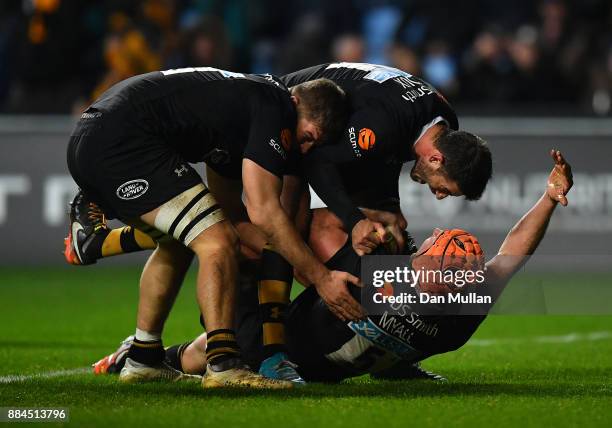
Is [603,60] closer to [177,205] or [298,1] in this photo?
[298,1]

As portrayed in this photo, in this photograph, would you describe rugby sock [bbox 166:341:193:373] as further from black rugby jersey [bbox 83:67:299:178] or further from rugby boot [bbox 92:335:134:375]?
black rugby jersey [bbox 83:67:299:178]

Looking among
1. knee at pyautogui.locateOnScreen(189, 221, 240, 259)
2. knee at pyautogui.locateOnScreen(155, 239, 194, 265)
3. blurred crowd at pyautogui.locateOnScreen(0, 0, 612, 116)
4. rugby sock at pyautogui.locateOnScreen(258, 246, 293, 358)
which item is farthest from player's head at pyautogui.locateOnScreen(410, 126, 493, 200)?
blurred crowd at pyautogui.locateOnScreen(0, 0, 612, 116)

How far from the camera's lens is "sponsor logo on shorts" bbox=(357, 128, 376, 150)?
7227 mm

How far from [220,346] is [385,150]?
1.49m

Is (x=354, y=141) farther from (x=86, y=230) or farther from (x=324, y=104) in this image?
(x=86, y=230)

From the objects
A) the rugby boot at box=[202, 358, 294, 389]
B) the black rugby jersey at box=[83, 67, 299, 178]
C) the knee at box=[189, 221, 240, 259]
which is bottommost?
the rugby boot at box=[202, 358, 294, 389]

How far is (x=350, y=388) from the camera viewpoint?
22.9ft

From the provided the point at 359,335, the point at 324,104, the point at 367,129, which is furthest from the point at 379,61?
the point at 359,335

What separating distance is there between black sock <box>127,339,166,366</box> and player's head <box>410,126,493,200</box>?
177 cm

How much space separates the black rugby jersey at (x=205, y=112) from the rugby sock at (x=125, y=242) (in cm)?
101

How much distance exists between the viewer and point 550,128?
49.8 ft

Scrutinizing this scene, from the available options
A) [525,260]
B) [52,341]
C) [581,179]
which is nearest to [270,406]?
[525,260]

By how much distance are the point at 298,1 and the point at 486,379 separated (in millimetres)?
10718

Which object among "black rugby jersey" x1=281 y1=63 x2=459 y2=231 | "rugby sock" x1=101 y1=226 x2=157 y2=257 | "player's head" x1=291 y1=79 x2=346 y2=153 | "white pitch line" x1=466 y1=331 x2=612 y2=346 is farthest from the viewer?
"white pitch line" x1=466 y1=331 x2=612 y2=346
